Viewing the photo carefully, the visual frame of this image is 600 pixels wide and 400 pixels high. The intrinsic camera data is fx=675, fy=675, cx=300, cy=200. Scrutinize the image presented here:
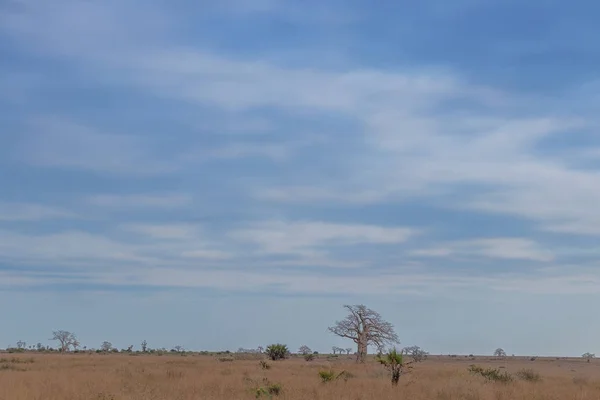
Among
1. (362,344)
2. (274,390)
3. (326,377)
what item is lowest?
(274,390)

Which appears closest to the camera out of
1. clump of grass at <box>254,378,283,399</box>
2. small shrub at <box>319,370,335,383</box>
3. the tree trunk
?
clump of grass at <box>254,378,283,399</box>

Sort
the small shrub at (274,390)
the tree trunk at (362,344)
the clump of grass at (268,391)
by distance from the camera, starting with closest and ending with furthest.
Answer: the clump of grass at (268,391)
the small shrub at (274,390)
the tree trunk at (362,344)

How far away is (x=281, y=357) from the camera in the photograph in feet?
212

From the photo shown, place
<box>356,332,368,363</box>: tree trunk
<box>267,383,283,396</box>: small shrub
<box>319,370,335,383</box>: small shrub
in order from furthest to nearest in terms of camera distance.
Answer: <box>356,332,368,363</box>: tree trunk < <box>319,370,335,383</box>: small shrub < <box>267,383,283,396</box>: small shrub

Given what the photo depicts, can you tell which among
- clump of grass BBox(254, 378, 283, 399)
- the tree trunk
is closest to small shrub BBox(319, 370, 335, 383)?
clump of grass BBox(254, 378, 283, 399)

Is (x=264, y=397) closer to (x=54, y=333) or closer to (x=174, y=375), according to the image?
(x=174, y=375)

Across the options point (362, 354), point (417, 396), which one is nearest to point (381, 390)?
point (417, 396)

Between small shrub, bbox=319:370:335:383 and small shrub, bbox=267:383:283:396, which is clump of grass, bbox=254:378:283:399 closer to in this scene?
small shrub, bbox=267:383:283:396

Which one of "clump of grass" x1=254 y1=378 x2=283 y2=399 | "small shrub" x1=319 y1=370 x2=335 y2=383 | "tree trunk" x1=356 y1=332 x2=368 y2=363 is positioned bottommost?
"clump of grass" x1=254 y1=378 x2=283 y2=399

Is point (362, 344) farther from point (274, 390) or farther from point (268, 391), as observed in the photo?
point (268, 391)

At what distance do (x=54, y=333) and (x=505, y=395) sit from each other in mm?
101380

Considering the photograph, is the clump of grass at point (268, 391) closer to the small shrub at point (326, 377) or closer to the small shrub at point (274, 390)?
the small shrub at point (274, 390)

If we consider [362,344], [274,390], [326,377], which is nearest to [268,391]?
[274,390]

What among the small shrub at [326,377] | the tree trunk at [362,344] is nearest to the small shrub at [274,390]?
the small shrub at [326,377]
